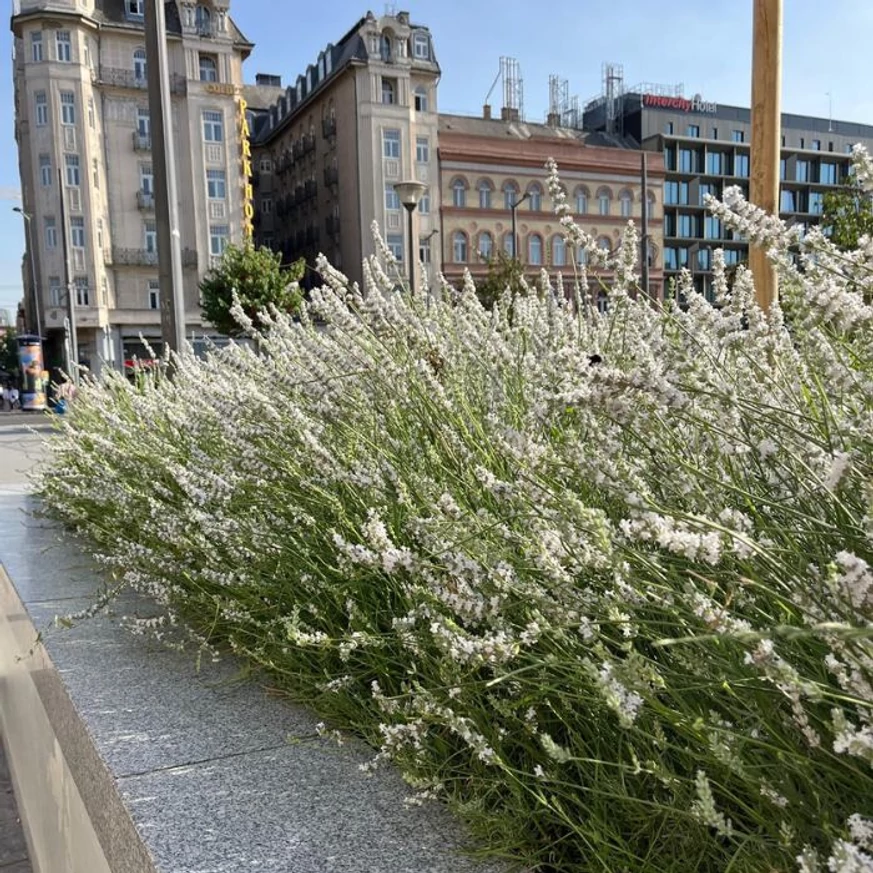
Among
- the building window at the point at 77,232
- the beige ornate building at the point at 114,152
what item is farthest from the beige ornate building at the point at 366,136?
the building window at the point at 77,232

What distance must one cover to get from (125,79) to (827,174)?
177ft

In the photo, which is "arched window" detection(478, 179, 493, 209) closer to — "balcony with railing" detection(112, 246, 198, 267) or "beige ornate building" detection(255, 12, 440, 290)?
"beige ornate building" detection(255, 12, 440, 290)

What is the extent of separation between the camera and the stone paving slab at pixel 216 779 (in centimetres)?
142

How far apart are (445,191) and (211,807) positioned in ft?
143

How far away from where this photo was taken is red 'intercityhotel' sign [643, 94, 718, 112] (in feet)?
191

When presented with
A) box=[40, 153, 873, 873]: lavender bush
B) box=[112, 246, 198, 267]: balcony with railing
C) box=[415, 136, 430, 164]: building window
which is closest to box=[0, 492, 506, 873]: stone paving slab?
box=[40, 153, 873, 873]: lavender bush

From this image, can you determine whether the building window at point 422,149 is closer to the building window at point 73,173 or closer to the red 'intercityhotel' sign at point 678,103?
the building window at point 73,173

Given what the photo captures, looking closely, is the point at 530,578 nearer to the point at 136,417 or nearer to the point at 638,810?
the point at 638,810

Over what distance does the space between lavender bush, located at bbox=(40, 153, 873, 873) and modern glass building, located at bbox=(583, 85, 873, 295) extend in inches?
2176

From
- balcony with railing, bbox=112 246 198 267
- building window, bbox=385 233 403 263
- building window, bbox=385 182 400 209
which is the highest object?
building window, bbox=385 182 400 209

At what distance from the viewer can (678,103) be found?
59312 millimetres

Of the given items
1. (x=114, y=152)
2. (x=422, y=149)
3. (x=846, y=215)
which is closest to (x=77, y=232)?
(x=114, y=152)

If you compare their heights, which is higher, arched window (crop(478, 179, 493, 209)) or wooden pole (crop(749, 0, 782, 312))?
arched window (crop(478, 179, 493, 209))

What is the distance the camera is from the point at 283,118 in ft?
157
